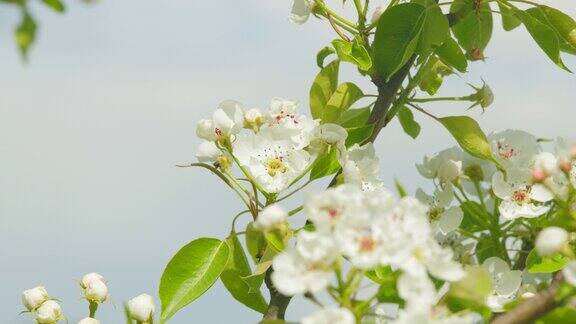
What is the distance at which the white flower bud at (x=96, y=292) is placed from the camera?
2.13m

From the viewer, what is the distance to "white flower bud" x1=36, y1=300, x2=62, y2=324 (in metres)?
2.13

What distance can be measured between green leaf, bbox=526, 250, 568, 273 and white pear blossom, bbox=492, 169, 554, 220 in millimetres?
100

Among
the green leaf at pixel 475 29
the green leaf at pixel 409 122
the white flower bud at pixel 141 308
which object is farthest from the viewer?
the green leaf at pixel 409 122

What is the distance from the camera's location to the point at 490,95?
2.56m

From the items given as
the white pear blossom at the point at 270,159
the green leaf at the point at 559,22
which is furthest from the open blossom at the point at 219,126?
the green leaf at the point at 559,22

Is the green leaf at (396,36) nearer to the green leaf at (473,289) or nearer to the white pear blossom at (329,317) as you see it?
the green leaf at (473,289)

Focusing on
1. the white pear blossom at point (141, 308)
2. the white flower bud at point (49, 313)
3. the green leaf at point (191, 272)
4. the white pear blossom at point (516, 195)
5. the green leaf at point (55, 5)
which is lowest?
the white flower bud at point (49, 313)

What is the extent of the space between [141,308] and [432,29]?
866mm

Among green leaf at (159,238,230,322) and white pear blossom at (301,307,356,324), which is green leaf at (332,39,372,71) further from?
white pear blossom at (301,307,356,324)

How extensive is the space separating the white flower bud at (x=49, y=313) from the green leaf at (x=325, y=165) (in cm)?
61

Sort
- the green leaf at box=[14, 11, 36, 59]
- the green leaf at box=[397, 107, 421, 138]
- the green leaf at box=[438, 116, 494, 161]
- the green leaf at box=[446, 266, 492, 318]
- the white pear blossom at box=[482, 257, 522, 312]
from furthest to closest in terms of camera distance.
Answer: the green leaf at box=[397, 107, 421, 138] < the green leaf at box=[438, 116, 494, 161] < the white pear blossom at box=[482, 257, 522, 312] < the green leaf at box=[446, 266, 492, 318] < the green leaf at box=[14, 11, 36, 59]

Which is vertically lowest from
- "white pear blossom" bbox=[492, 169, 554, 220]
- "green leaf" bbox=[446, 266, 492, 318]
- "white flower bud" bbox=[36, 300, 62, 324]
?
"white flower bud" bbox=[36, 300, 62, 324]

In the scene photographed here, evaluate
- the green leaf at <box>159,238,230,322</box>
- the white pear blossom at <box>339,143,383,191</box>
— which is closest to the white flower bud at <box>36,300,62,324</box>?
the green leaf at <box>159,238,230,322</box>

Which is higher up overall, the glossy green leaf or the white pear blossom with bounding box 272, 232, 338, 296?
the white pear blossom with bounding box 272, 232, 338, 296
